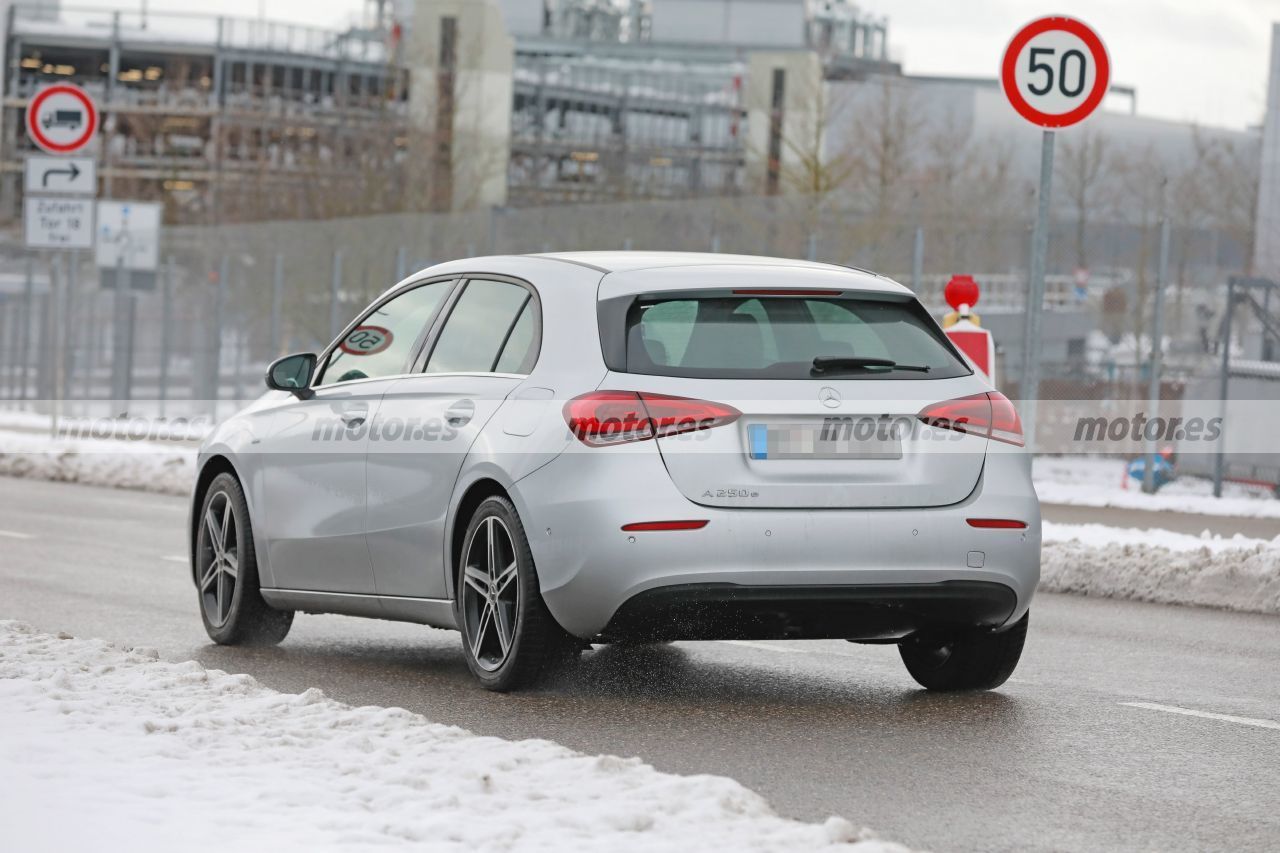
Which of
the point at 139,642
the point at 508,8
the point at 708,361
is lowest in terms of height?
the point at 139,642

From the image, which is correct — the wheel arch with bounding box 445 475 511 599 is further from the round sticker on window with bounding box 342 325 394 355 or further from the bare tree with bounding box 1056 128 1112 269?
the bare tree with bounding box 1056 128 1112 269

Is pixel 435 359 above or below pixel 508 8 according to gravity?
below

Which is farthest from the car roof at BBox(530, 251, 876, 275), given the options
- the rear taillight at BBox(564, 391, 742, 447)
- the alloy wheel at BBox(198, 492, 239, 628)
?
the alloy wheel at BBox(198, 492, 239, 628)

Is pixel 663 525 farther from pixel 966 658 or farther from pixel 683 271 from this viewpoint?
pixel 966 658

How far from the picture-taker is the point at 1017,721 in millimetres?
7445

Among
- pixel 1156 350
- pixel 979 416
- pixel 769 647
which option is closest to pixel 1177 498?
pixel 1156 350

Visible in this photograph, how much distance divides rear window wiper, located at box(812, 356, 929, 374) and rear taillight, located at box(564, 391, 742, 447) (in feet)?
1.27

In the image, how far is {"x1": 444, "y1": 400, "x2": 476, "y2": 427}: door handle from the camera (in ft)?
25.7

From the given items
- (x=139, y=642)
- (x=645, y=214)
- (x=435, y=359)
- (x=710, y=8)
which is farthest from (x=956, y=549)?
(x=710, y=8)

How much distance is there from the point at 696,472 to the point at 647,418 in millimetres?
241

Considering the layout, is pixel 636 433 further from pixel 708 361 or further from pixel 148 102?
pixel 148 102

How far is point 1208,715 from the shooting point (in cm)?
765

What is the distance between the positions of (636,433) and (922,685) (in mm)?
1895

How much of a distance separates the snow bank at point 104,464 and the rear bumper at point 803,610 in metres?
13.9
